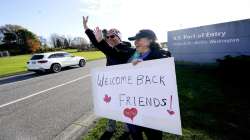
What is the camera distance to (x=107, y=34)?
3221 millimetres

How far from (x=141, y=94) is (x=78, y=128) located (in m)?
2.47

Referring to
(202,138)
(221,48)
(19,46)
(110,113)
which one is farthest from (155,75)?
(19,46)

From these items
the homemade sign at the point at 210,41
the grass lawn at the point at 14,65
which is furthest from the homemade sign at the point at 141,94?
the grass lawn at the point at 14,65

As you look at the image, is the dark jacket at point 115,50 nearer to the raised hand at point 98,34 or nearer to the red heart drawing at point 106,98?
the raised hand at point 98,34

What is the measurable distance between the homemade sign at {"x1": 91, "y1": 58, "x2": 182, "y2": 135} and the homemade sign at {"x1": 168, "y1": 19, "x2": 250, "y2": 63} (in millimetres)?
12125

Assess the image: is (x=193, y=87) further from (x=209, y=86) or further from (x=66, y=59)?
(x=66, y=59)

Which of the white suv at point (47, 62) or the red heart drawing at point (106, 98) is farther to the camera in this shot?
the white suv at point (47, 62)

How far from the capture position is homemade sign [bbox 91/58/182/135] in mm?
2348

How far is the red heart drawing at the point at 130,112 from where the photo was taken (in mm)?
2689

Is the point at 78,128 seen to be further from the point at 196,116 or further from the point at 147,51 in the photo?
the point at 147,51

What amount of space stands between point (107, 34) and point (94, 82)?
74 cm

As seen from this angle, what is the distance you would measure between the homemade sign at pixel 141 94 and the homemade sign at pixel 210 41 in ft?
39.8

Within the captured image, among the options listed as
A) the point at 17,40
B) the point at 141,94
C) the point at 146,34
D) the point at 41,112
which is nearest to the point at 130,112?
the point at 141,94

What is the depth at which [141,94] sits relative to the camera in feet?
8.70
